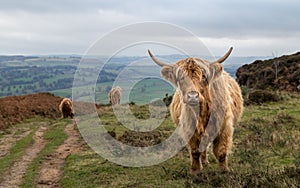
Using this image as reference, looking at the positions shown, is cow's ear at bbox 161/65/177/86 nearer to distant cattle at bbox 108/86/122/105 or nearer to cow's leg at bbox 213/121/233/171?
cow's leg at bbox 213/121/233/171

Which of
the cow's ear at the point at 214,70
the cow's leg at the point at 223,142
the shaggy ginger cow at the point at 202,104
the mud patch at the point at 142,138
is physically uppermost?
the cow's ear at the point at 214,70

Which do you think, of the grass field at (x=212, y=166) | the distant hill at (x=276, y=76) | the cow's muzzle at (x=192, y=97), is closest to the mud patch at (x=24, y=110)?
the grass field at (x=212, y=166)

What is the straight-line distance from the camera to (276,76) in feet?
128

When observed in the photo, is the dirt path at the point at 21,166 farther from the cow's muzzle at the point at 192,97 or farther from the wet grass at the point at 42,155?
the cow's muzzle at the point at 192,97

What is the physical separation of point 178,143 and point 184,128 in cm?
408

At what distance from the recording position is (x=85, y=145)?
42.8ft

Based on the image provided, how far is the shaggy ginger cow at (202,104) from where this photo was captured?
6164 mm

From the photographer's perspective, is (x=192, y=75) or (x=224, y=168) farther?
(x=224, y=168)

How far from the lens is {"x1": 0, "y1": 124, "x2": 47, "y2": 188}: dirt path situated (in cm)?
897

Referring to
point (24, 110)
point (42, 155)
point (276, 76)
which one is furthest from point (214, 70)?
point (276, 76)

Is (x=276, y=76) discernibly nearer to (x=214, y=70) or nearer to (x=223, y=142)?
(x=223, y=142)

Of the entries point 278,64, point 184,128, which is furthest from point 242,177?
point 278,64

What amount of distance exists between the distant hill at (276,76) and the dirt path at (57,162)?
26.1 m

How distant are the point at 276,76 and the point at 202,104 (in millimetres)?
35075
